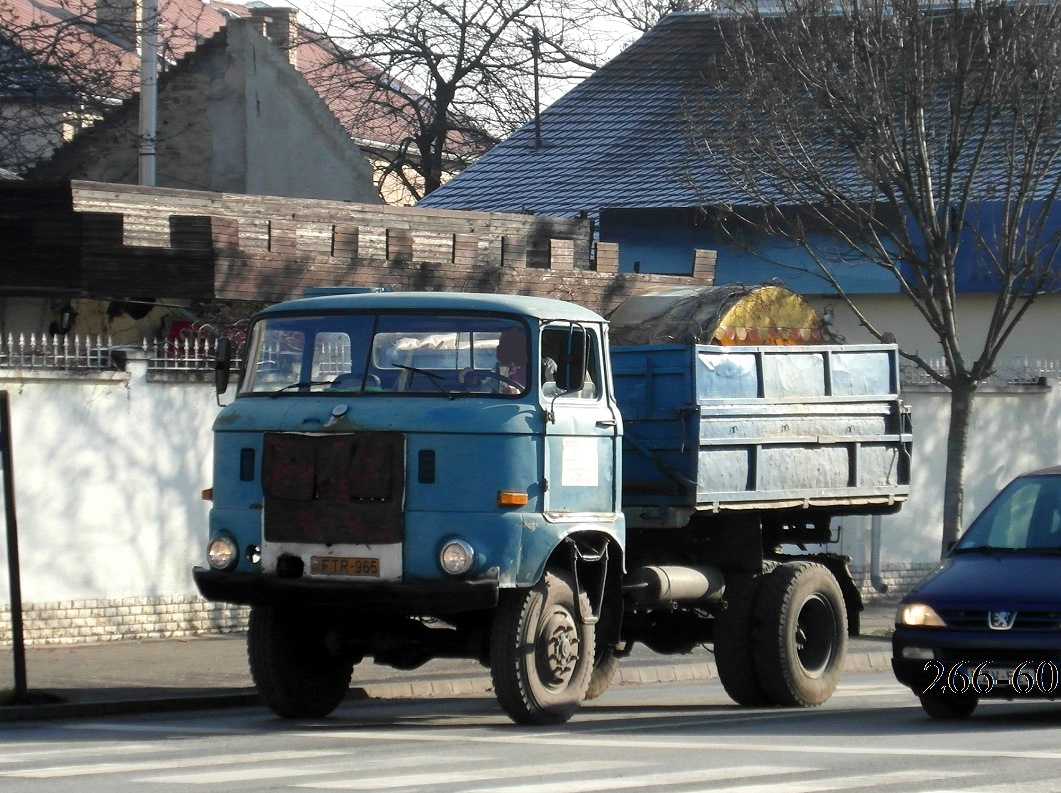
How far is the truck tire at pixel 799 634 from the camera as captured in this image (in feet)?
41.6

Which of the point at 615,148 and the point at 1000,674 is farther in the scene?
the point at 615,148

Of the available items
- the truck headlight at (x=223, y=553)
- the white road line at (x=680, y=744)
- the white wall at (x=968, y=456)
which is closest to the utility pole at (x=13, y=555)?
the truck headlight at (x=223, y=553)

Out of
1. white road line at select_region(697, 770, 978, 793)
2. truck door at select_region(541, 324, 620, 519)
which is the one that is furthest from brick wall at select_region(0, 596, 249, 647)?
white road line at select_region(697, 770, 978, 793)

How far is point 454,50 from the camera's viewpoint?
38156mm

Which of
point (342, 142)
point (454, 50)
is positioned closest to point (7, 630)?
point (342, 142)

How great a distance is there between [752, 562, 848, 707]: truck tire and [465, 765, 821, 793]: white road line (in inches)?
147

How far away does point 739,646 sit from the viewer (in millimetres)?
12727

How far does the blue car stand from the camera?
34.9ft

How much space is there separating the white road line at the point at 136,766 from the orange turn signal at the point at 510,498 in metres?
1.80

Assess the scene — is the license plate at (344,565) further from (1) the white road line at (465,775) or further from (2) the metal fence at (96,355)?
(2) the metal fence at (96,355)

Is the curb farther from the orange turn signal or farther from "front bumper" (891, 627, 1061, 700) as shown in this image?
"front bumper" (891, 627, 1061, 700)

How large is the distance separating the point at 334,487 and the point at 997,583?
4048mm

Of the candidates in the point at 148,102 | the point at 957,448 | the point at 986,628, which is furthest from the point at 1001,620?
the point at 148,102

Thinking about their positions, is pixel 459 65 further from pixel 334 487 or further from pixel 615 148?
pixel 334 487
